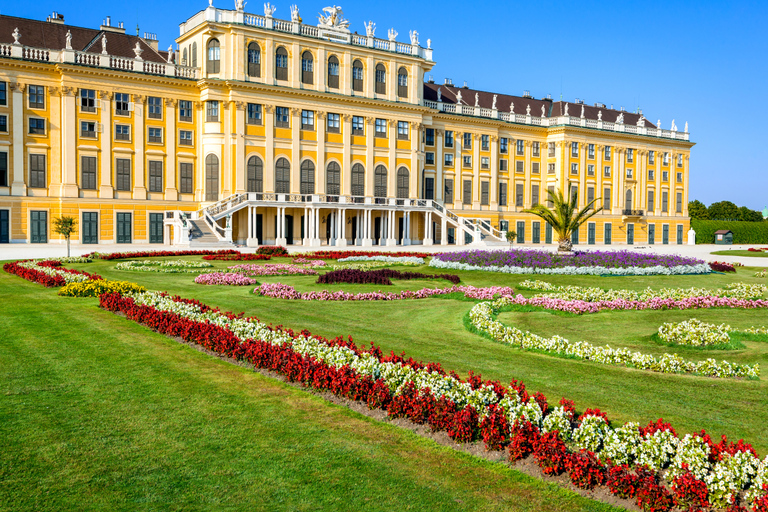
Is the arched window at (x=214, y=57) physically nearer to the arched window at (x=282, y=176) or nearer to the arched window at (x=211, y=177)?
the arched window at (x=211, y=177)

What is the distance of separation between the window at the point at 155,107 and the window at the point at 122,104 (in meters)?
1.70

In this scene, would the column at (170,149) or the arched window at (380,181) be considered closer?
the column at (170,149)

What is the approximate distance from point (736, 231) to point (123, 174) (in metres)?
80.6

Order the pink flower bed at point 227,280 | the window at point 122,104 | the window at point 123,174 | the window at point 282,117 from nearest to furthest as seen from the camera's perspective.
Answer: the pink flower bed at point 227,280
the window at point 122,104
the window at point 123,174
the window at point 282,117

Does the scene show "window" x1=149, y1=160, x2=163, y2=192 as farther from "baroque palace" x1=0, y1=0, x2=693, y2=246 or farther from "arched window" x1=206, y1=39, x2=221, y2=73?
"arched window" x1=206, y1=39, x2=221, y2=73

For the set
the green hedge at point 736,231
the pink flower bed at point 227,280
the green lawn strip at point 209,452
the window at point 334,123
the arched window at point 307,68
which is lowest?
the green lawn strip at point 209,452

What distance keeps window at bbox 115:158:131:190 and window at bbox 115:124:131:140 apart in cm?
182

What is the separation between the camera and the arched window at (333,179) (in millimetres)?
63094

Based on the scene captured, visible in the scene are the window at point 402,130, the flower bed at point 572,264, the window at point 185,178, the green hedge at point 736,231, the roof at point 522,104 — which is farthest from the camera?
the green hedge at point 736,231

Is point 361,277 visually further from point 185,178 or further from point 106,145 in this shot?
point 185,178

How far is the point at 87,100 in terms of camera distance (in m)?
53.4

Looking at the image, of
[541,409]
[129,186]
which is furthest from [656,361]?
[129,186]

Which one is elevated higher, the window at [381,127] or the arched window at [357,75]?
the arched window at [357,75]

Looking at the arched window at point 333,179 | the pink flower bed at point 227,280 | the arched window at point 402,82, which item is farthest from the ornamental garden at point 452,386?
the arched window at point 402,82
